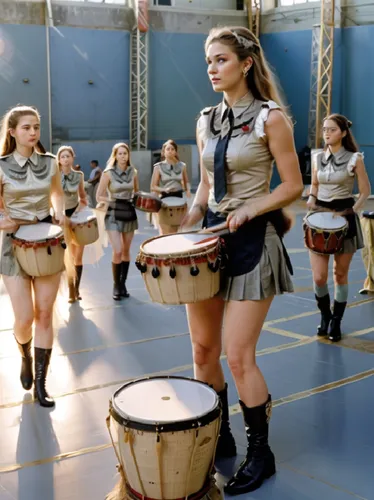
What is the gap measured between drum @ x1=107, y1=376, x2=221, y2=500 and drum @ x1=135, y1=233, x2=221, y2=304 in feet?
1.47

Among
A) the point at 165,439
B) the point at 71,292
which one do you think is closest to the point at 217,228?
the point at 165,439

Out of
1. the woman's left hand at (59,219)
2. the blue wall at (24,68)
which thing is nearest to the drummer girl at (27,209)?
the woman's left hand at (59,219)

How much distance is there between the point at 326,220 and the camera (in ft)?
20.0

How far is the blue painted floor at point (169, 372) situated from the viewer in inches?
141

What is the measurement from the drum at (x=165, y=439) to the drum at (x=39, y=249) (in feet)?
5.62

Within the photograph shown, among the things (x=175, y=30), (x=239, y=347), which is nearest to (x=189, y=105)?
(x=175, y=30)

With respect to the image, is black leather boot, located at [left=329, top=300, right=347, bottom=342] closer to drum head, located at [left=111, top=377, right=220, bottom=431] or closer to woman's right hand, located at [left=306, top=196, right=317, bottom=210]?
woman's right hand, located at [left=306, top=196, right=317, bottom=210]

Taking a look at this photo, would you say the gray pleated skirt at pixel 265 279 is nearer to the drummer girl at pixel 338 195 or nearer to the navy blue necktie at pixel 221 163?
the navy blue necktie at pixel 221 163

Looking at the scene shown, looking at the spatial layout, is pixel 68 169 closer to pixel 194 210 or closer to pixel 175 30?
pixel 194 210

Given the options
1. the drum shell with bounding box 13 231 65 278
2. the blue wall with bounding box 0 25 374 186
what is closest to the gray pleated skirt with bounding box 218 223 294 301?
the drum shell with bounding box 13 231 65 278

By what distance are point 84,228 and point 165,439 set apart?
4.90m

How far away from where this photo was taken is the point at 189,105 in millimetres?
21906

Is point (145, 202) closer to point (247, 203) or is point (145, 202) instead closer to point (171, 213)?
point (247, 203)

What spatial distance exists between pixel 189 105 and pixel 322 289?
16456 mm
